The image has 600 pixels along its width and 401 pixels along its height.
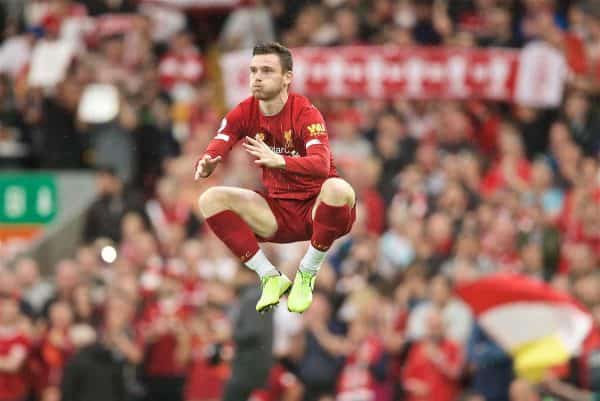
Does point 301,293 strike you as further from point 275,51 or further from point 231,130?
point 275,51

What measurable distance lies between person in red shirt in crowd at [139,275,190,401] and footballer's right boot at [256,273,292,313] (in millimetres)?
6964

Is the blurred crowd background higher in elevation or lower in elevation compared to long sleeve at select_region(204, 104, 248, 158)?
lower

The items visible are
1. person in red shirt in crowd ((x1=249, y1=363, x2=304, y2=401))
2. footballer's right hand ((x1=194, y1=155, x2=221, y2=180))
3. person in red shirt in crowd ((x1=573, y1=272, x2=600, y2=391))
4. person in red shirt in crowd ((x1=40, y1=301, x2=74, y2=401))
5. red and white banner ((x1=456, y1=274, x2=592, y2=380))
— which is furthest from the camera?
person in red shirt in crowd ((x1=40, y1=301, x2=74, y2=401))

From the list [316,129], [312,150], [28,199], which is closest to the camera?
[312,150]

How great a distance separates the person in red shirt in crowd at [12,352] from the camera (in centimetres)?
1650

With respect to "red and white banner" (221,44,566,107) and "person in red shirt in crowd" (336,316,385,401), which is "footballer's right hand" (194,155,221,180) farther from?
"red and white banner" (221,44,566,107)

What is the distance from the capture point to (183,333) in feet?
53.9

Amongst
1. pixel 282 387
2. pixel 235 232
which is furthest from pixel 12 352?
pixel 235 232

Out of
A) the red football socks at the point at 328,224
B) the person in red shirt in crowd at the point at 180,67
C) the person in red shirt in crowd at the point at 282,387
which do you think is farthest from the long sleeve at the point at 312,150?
the person in red shirt in crowd at the point at 180,67

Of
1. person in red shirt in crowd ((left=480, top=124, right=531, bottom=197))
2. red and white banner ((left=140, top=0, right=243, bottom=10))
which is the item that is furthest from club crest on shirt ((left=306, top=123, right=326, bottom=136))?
red and white banner ((left=140, top=0, right=243, bottom=10))

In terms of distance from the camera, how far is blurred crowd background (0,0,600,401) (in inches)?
619

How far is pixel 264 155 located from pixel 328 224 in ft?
2.54

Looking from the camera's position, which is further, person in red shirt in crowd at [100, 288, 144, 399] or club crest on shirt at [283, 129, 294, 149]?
person in red shirt in crowd at [100, 288, 144, 399]

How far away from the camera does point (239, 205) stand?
952 cm
